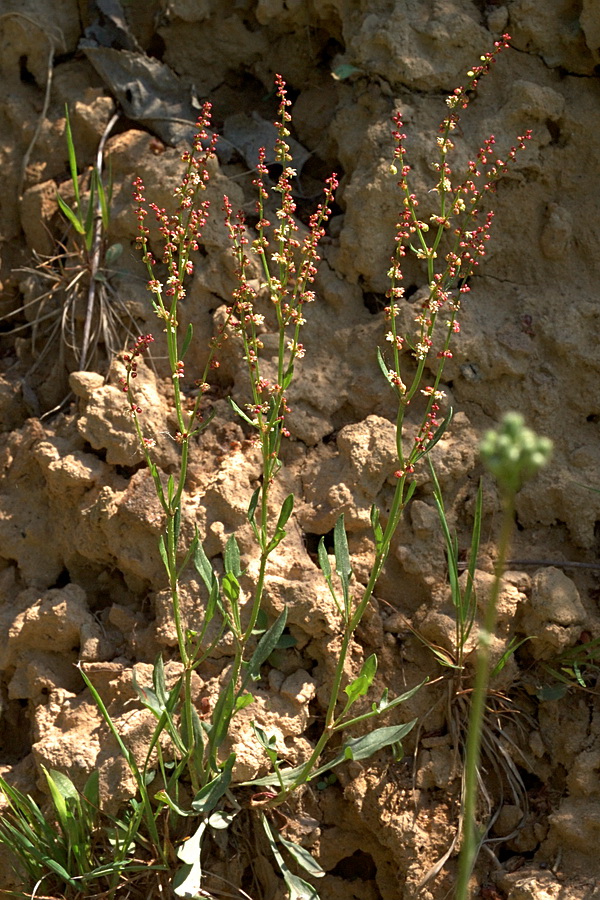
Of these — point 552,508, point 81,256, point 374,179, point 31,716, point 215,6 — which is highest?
point 215,6

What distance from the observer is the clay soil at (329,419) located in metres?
2.91

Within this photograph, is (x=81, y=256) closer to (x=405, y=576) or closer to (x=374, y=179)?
(x=374, y=179)

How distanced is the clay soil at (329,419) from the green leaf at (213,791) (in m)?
0.16

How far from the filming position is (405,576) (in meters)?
3.12

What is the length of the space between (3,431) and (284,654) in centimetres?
145

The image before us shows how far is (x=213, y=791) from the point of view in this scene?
2566 mm

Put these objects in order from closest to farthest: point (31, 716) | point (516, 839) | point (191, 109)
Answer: point (516, 839), point (31, 716), point (191, 109)

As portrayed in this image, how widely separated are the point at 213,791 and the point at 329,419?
1.36m

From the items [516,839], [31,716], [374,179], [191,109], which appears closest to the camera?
[516,839]

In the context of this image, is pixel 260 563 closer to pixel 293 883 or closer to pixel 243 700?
pixel 243 700

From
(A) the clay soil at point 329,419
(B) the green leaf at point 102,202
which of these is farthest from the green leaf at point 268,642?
(B) the green leaf at point 102,202

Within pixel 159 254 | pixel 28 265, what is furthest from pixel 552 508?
pixel 28 265

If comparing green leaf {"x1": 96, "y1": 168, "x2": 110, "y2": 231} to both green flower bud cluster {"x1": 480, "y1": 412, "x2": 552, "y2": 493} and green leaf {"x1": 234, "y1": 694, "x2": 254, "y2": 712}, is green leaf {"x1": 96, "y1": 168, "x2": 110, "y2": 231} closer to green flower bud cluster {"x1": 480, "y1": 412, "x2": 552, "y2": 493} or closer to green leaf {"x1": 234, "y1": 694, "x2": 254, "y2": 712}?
green leaf {"x1": 234, "y1": 694, "x2": 254, "y2": 712}

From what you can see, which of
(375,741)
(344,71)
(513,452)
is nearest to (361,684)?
(375,741)
